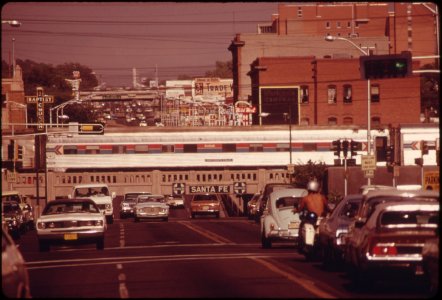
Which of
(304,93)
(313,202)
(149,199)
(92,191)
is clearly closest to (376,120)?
(304,93)

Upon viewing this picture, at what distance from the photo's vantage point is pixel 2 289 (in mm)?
14453

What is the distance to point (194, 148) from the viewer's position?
106m

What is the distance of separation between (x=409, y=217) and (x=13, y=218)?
31.8m

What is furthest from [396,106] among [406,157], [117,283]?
[117,283]

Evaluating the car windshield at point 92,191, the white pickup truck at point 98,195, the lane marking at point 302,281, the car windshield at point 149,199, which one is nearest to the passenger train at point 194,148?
the car windshield at point 149,199

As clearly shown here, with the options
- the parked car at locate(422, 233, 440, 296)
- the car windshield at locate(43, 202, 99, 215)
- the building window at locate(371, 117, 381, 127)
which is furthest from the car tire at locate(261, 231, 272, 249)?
the building window at locate(371, 117, 381, 127)

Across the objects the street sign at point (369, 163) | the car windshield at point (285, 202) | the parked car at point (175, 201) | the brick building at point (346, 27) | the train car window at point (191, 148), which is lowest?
the parked car at point (175, 201)

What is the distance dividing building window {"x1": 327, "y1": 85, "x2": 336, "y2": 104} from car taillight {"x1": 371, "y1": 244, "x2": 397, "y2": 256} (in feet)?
311

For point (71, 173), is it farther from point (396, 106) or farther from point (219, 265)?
point (219, 265)

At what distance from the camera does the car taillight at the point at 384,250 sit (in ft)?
63.9

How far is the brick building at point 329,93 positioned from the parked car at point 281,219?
80.5m

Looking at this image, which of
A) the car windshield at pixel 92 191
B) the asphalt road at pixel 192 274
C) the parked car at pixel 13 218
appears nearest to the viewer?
the asphalt road at pixel 192 274

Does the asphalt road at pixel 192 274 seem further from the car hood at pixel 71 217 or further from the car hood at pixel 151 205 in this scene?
the car hood at pixel 151 205

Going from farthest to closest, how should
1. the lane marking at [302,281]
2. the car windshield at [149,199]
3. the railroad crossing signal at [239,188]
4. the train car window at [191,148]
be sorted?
the train car window at [191,148]
the railroad crossing signal at [239,188]
the car windshield at [149,199]
the lane marking at [302,281]
